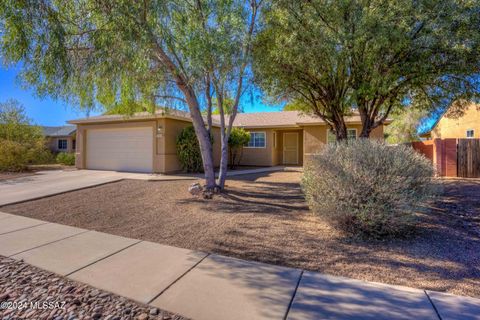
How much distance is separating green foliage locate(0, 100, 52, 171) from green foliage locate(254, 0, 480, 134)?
15.6m

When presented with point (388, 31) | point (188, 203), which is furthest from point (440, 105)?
point (188, 203)

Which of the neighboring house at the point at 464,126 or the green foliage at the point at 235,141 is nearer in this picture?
the green foliage at the point at 235,141

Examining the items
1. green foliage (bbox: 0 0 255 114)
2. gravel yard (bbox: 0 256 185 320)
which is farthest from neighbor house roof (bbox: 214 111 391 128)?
gravel yard (bbox: 0 256 185 320)

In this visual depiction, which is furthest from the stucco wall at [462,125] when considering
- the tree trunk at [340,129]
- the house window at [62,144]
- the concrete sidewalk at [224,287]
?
the house window at [62,144]

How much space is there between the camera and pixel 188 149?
13.4 m

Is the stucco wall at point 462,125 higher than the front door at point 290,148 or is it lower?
higher

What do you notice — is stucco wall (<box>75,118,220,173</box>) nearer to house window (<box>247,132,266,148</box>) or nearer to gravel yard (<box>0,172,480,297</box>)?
gravel yard (<box>0,172,480,297</box>)

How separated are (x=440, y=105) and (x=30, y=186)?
589 inches

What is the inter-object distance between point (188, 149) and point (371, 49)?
9.38m

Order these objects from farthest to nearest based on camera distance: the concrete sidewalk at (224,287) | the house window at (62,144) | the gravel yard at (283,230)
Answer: the house window at (62,144) → the gravel yard at (283,230) → the concrete sidewalk at (224,287)

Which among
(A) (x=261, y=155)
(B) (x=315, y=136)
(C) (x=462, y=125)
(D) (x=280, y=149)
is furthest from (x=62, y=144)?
(C) (x=462, y=125)

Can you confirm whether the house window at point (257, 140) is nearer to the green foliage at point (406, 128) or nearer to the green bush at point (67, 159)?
the green bush at point (67, 159)

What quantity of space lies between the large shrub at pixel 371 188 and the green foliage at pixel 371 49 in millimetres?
2652

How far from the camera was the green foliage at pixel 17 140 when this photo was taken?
1512 cm
